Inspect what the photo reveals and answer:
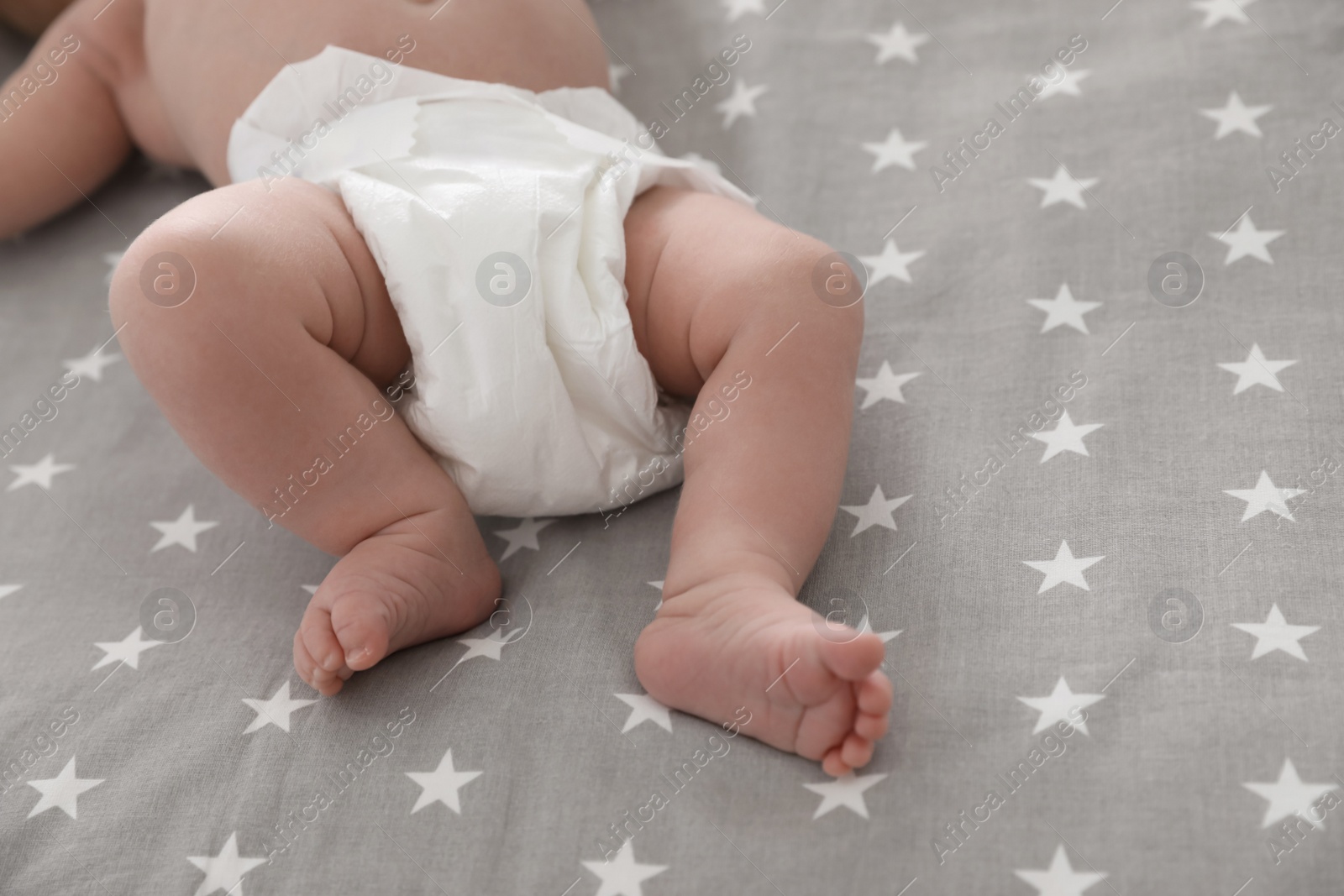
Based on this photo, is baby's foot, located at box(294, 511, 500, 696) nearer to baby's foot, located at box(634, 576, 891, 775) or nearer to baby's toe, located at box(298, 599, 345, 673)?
baby's toe, located at box(298, 599, 345, 673)

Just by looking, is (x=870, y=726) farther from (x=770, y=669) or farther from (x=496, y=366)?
(x=496, y=366)

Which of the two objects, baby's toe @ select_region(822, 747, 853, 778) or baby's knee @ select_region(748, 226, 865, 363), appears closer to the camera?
baby's toe @ select_region(822, 747, 853, 778)

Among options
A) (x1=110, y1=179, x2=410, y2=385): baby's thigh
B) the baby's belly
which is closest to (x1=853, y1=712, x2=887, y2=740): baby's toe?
(x1=110, y1=179, x2=410, y2=385): baby's thigh

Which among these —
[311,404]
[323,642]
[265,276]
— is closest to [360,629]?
[323,642]

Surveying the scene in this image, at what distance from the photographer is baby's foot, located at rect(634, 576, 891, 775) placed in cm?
70

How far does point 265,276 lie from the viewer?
33.6 inches

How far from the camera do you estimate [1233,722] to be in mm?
737

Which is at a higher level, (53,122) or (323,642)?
(53,122)

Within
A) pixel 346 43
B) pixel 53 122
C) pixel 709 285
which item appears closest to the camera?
pixel 709 285

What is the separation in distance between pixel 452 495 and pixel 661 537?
0.19 metres

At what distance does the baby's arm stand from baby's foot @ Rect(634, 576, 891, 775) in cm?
110

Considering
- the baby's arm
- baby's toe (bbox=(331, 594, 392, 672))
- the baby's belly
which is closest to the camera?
baby's toe (bbox=(331, 594, 392, 672))

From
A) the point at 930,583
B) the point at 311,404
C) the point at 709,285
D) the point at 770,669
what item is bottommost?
the point at 930,583

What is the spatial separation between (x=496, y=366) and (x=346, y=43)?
1.55 feet
